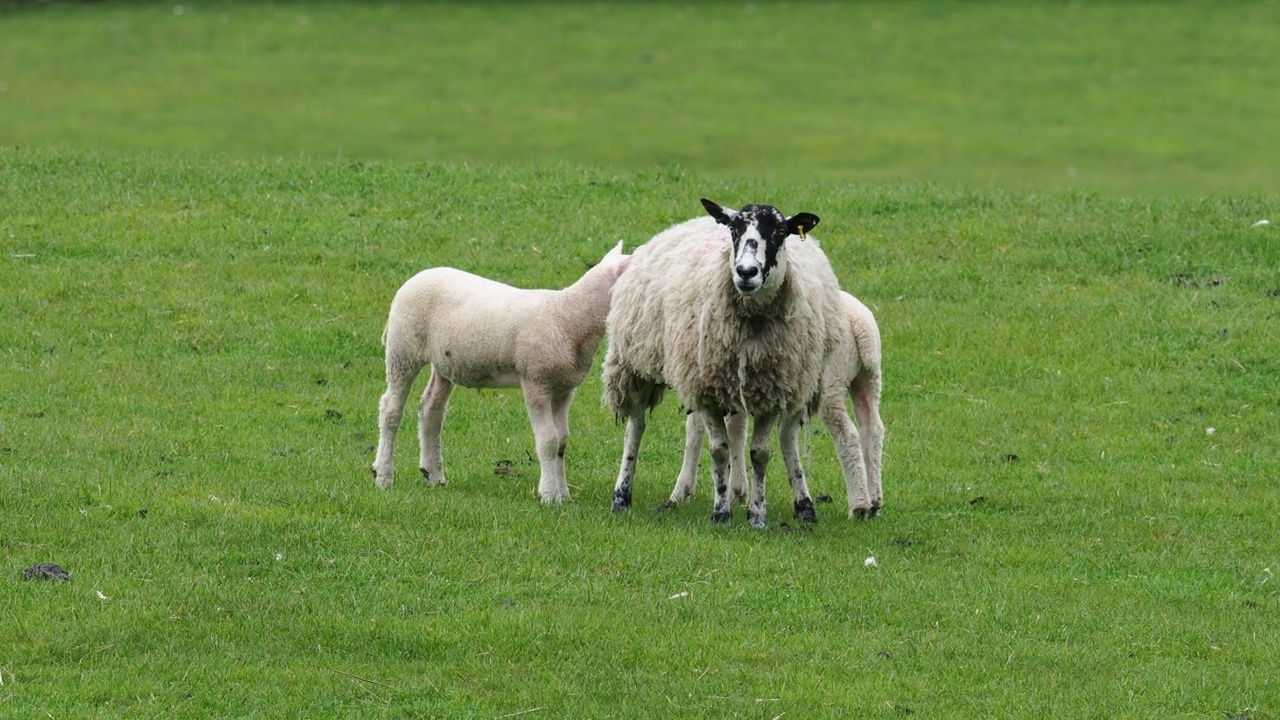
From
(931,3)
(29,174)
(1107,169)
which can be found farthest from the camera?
(931,3)

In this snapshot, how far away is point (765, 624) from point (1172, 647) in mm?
2213

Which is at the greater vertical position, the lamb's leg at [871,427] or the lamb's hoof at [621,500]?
the lamb's leg at [871,427]

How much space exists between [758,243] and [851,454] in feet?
6.59

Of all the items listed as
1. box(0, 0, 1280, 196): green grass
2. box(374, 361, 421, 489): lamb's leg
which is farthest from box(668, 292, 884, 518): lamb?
box(0, 0, 1280, 196): green grass

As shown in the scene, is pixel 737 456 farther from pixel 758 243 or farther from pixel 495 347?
pixel 758 243

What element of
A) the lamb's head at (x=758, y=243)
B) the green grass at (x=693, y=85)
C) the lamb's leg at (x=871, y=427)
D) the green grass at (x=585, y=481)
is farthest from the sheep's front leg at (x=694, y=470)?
the green grass at (x=693, y=85)

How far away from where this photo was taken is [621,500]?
12242 millimetres

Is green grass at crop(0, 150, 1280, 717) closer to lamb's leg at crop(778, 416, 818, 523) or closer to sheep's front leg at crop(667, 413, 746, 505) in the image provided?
lamb's leg at crop(778, 416, 818, 523)

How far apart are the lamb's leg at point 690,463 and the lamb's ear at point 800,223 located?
183 cm

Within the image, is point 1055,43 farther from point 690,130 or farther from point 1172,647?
point 1172,647

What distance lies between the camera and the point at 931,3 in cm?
5034

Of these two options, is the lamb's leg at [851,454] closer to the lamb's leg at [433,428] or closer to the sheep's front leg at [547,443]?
the sheep's front leg at [547,443]

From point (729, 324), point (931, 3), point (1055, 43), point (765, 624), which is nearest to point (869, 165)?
point (1055, 43)

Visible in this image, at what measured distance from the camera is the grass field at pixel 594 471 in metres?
8.98
